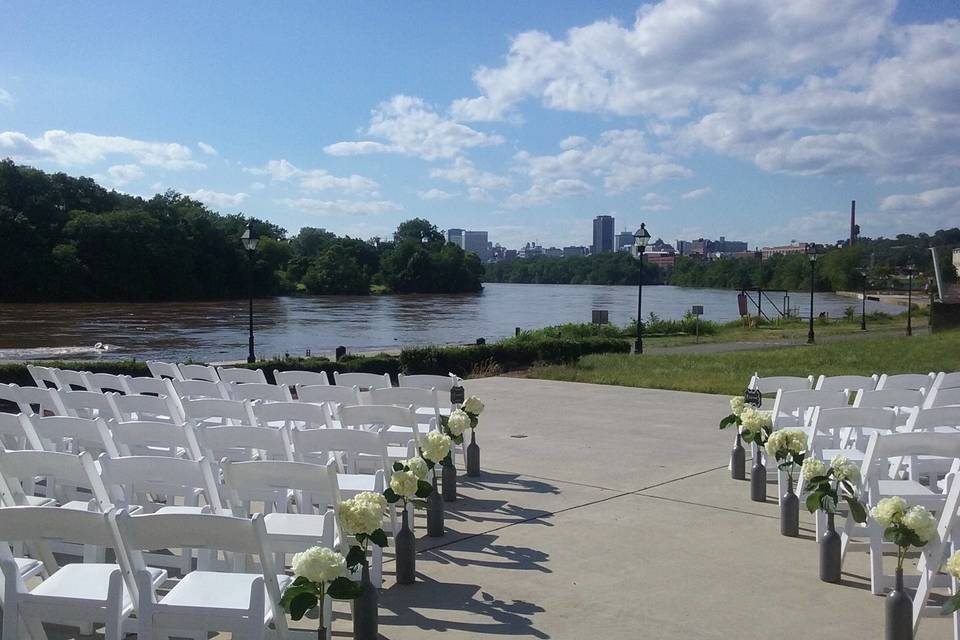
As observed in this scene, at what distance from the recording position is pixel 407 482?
16.5 feet

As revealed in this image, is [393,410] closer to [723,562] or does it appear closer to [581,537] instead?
[581,537]

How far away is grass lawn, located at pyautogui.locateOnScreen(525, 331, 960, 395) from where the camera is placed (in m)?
17.6

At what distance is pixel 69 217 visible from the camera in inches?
3585

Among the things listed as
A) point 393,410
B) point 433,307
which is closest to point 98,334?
point 433,307

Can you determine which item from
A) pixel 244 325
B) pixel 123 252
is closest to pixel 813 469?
pixel 244 325

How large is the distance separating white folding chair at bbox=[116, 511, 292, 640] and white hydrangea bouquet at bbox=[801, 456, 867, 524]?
3131mm

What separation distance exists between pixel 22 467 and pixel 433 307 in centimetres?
8598

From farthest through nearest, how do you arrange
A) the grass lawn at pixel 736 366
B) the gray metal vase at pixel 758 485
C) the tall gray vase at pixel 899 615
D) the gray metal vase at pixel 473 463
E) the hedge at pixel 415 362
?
the grass lawn at pixel 736 366, the hedge at pixel 415 362, the gray metal vase at pixel 473 463, the gray metal vase at pixel 758 485, the tall gray vase at pixel 899 615

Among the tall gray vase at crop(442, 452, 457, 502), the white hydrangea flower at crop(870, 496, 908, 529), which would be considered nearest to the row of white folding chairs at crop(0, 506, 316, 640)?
the white hydrangea flower at crop(870, 496, 908, 529)

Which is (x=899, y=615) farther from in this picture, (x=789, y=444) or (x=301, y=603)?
(x=301, y=603)

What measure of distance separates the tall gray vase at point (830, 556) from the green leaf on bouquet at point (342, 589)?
10.2 feet

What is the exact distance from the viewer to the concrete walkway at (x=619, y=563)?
15.4ft

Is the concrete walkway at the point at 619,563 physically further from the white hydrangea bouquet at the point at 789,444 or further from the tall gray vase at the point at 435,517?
the white hydrangea bouquet at the point at 789,444

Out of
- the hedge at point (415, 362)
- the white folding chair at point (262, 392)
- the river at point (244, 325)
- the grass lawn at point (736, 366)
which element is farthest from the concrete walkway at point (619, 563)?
the river at point (244, 325)
